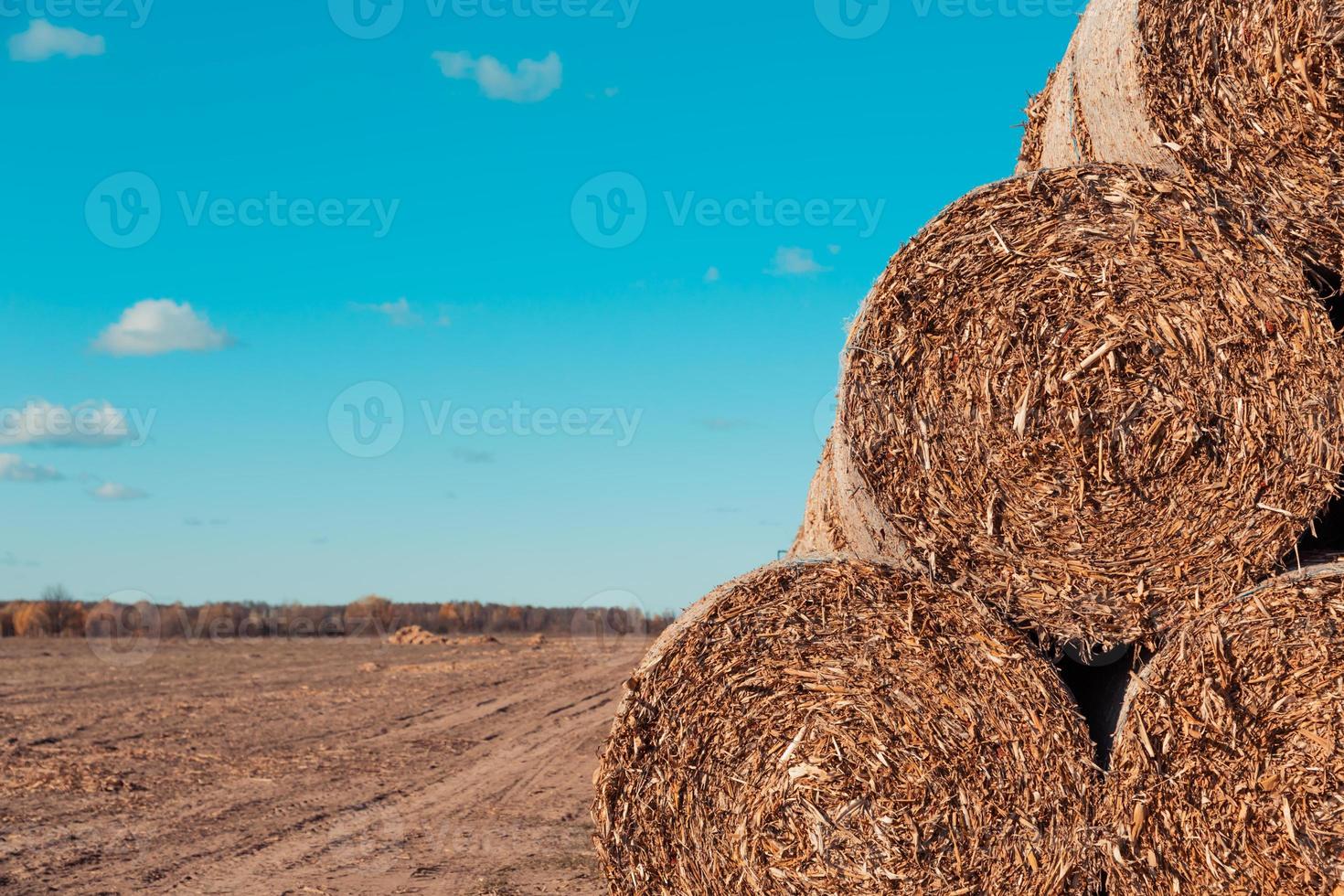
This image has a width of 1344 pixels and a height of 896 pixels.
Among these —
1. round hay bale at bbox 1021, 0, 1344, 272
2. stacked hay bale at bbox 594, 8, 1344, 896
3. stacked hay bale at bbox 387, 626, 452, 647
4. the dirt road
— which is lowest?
the dirt road

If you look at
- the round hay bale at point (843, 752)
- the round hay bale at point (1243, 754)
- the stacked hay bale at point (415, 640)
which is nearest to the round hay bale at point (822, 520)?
the round hay bale at point (843, 752)

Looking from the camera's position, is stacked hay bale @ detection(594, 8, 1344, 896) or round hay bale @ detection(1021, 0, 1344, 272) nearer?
stacked hay bale @ detection(594, 8, 1344, 896)

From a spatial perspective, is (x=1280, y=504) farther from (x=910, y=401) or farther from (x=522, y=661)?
(x=522, y=661)

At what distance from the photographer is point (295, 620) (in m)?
35.1

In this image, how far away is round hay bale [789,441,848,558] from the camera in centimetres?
468

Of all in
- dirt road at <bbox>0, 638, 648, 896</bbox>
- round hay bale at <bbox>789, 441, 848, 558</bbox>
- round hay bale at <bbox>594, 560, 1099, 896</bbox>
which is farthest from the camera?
dirt road at <bbox>0, 638, 648, 896</bbox>

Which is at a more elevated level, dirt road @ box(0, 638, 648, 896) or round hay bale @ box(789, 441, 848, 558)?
round hay bale @ box(789, 441, 848, 558)

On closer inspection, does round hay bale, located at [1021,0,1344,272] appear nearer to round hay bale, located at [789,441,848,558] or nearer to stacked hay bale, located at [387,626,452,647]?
round hay bale, located at [789,441,848,558]

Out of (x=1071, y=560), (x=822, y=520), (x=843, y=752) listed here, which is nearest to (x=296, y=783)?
(x=822, y=520)

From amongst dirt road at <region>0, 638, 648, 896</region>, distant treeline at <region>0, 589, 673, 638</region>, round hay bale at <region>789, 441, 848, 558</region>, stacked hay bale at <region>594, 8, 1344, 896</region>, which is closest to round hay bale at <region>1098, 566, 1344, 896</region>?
stacked hay bale at <region>594, 8, 1344, 896</region>

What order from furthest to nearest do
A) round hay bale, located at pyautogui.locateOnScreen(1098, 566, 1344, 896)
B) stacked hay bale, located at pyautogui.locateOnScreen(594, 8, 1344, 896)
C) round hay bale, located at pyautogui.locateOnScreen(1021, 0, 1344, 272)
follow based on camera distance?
round hay bale, located at pyautogui.locateOnScreen(1021, 0, 1344, 272)
stacked hay bale, located at pyautogui.locateOnScreen(594, 8, 1344, 896)
round hay bale, located at pyautogui.locateOnScreen(1098, 566, 1344, 896)

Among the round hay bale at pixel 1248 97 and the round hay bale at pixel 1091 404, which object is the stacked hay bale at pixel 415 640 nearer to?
the round hay bale at pixel 1091 404

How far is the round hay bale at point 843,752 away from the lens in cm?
388

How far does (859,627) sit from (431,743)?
7971 millimetres
